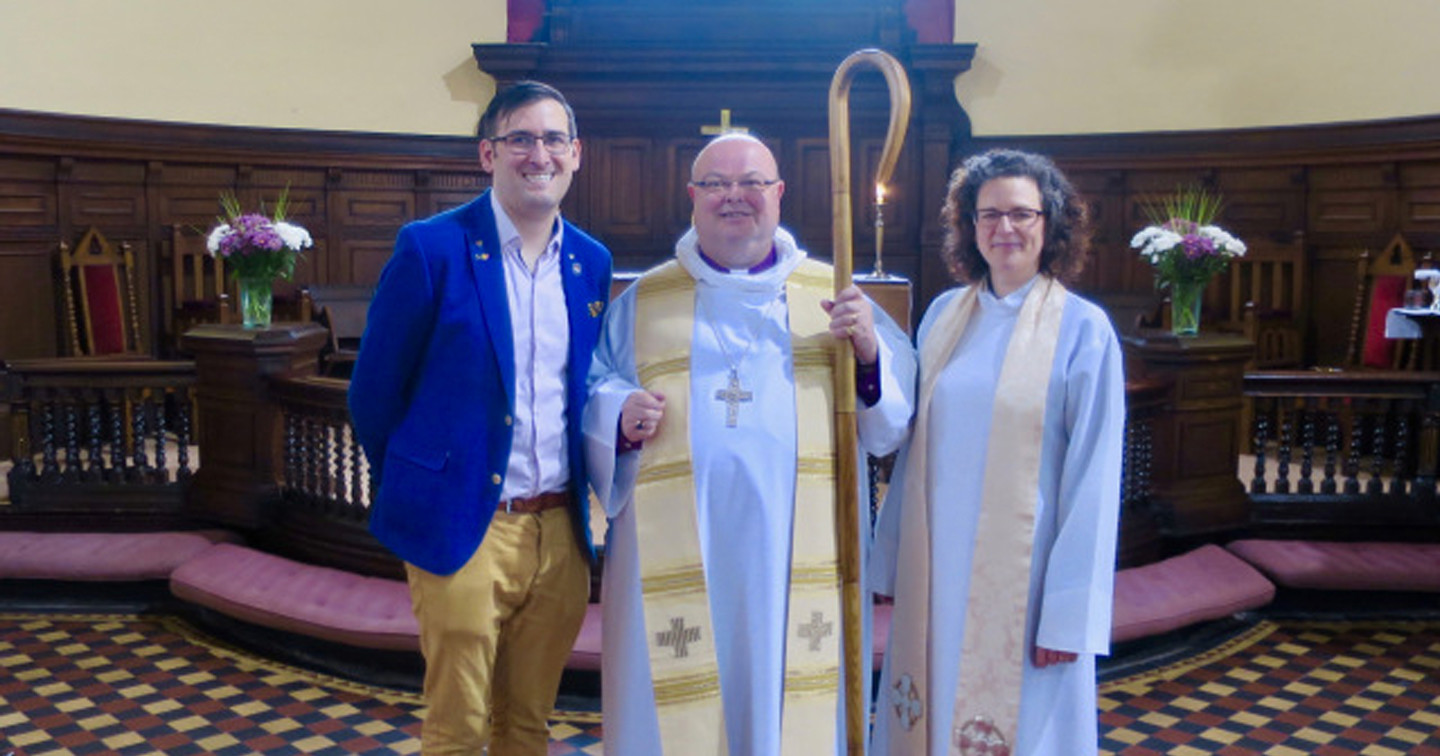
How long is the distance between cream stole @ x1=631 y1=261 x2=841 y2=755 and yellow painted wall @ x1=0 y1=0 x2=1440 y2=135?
7256 mm

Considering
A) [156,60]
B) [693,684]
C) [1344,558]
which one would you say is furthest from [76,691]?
[156,60]

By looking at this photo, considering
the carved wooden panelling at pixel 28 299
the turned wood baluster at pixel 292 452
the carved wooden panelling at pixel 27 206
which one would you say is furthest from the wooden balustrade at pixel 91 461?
the carved wooden panelling at pixel 27 206

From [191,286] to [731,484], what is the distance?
7.52m

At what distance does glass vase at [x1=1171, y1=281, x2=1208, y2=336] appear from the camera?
6105 mm

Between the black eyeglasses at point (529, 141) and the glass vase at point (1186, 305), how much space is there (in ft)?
13.9

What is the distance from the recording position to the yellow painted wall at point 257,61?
8562 millimetres

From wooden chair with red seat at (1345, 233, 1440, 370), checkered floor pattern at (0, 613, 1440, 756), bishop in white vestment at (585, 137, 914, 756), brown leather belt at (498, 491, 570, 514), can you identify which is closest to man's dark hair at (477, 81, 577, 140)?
bishop in white vestment at (585, 137, 914, 756)

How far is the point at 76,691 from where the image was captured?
4664 millimetres

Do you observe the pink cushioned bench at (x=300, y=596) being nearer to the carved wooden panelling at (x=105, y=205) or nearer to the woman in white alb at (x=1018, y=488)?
the woman in white alb at (x=1018, y=488)

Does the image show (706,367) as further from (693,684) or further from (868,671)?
(868,671)

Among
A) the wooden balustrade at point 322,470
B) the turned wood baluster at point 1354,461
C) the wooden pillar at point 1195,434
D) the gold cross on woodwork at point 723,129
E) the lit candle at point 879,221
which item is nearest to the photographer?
the lit candle at point 879,221

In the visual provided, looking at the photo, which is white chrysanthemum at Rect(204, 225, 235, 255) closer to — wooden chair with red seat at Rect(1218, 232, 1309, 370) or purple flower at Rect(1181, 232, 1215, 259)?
purple flower at Rect(1181, 232, 1215, 259)

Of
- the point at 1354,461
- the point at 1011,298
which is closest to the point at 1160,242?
the point at 1354,461

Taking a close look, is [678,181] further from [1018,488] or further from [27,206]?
[1018,488]
